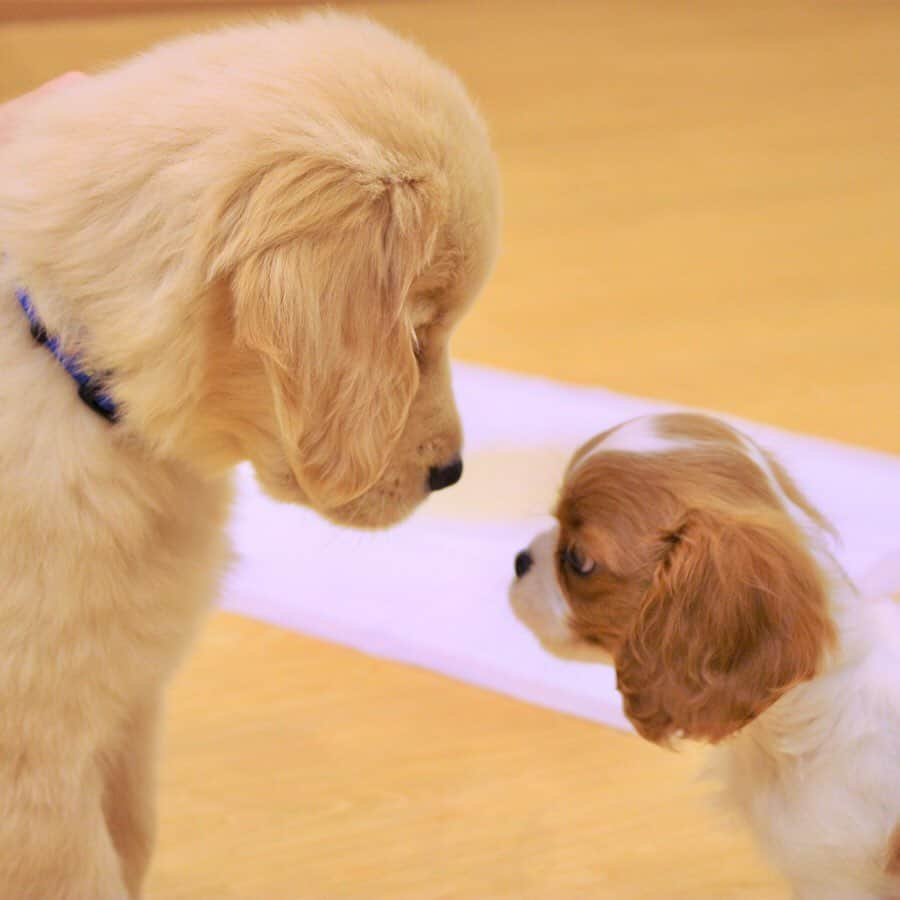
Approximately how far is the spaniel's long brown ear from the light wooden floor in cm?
47

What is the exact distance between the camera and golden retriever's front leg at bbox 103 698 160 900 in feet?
6.26

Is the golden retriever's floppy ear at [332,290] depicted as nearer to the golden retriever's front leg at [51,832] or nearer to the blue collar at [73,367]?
the blue collar at [73,367]

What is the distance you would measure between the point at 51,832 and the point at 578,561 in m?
0.74

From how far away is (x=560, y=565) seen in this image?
75.0 inches

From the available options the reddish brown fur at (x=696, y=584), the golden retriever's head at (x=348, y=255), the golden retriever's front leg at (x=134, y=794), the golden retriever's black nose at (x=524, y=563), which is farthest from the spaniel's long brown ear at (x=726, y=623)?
the golden retriever's front leg at (x=134, y=794)

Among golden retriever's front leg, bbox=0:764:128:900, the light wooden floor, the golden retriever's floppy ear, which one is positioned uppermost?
the golden retriever's floppy ear

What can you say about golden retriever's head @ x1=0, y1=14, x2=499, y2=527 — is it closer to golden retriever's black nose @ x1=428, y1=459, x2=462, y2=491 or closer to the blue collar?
the blue collar

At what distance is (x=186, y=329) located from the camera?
149cm

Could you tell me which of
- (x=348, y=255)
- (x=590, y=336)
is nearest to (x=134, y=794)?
(x=348, y=255)

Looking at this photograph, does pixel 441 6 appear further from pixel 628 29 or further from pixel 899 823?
pixel 899 823

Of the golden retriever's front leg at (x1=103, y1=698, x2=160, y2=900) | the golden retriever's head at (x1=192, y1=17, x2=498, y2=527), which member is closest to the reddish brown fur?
the golden retriever's head at (x1=192, y1=17, x2=498, y2=527)

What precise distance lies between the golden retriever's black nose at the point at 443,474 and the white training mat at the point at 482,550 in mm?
852

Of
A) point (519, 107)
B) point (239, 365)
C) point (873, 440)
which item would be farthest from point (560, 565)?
point (519, 107)

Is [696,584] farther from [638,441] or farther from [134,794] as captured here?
[134,794]
